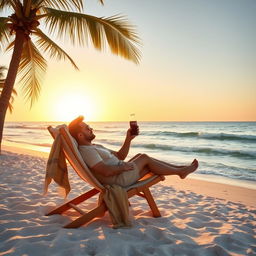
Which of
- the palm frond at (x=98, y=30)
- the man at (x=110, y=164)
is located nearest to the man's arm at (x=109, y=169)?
the man at (x=110, y=164)

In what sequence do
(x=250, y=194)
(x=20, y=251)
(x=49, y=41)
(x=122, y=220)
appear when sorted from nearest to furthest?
(x=20, y=251) → (x=122, y=220) → (x=250, y=194) → (x=49, y=41)

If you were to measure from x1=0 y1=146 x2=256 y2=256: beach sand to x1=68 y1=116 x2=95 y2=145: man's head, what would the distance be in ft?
2.91

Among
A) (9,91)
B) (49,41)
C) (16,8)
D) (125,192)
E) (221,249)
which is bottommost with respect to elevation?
(221,249)

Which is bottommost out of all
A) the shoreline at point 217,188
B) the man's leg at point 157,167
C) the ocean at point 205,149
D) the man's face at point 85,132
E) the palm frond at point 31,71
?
the ocean at point 205,149

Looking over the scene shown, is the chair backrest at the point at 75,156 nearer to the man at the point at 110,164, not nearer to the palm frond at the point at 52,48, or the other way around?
the man at the point at 110,164

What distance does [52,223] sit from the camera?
278cm

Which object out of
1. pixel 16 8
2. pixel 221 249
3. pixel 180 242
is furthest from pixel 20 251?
pixel 16 8

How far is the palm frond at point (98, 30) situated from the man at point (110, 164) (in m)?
3.57

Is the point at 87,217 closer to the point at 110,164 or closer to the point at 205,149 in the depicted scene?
the point at 110,164

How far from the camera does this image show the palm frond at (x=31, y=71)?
720 centimetres

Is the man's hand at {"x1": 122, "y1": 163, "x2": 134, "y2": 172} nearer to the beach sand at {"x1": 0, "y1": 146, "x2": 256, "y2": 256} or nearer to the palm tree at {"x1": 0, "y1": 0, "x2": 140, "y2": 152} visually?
the beach sand at {"x1": 0, "y1": 146, "x2": 256, "y2": 256}

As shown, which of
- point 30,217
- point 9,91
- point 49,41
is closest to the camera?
point 30,217

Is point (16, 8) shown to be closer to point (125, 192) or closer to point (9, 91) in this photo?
point (9, 91)

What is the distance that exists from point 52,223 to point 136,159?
114 cm
